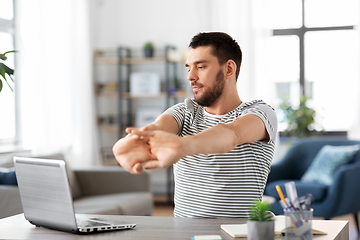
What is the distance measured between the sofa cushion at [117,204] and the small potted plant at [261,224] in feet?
7.22

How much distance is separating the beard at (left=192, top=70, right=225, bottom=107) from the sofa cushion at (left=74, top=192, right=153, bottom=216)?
1.78 meters

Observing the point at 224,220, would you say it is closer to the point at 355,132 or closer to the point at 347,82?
the point at 355,132

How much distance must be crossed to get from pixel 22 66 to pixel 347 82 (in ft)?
11.2

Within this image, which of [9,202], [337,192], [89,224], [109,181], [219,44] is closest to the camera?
[89,224]

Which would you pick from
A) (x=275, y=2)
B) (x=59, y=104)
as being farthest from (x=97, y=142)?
(x=275, y=2)

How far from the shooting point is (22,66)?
14.3 ft

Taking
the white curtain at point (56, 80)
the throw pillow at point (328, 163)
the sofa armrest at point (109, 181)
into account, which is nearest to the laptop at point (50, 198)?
the sofa armrest at point (109, 181)

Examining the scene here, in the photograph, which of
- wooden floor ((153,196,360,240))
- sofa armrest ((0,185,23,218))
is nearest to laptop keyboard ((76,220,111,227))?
sofa armrest ((0,185,23,218))

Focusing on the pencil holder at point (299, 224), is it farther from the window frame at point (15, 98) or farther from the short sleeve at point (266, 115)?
the window frame at point (15, 98)

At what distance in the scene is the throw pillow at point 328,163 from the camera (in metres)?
4.23

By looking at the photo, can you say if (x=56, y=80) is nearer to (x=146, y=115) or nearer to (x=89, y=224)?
(x=146, y=115)

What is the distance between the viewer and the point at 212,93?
6.07 ft

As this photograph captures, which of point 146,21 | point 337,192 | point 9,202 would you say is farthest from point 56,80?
point 337,192

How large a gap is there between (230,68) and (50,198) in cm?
82
